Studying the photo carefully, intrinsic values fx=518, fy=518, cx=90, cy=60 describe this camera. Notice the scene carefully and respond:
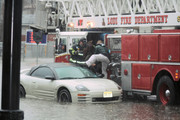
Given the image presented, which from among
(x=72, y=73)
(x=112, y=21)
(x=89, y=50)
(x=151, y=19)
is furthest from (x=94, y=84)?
(x=112, y=21)

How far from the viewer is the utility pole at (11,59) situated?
6.75 m

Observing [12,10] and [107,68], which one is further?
[107,68]

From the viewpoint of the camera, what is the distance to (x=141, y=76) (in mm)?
15773

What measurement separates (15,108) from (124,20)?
54.9 ft

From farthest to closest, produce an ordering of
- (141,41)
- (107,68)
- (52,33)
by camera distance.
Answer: (52,33)
(107,68)
(141,41)

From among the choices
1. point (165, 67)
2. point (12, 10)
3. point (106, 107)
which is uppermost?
point (12, 10)

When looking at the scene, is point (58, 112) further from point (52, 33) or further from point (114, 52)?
point (52, 33)

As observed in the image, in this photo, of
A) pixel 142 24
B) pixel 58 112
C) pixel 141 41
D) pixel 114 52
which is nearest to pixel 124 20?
pixel 142 24

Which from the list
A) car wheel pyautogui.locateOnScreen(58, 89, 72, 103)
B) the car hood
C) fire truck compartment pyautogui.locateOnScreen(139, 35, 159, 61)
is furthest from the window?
car wheel pyautogui.locateOnScreen(58, 89, 72, 103)

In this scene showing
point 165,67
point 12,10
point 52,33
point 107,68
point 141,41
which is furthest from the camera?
point 52,33

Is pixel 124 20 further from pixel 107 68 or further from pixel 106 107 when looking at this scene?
pixel 106 107

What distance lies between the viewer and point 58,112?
1220 cm

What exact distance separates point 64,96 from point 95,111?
2251 mm

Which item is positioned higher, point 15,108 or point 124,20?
point 124,20
